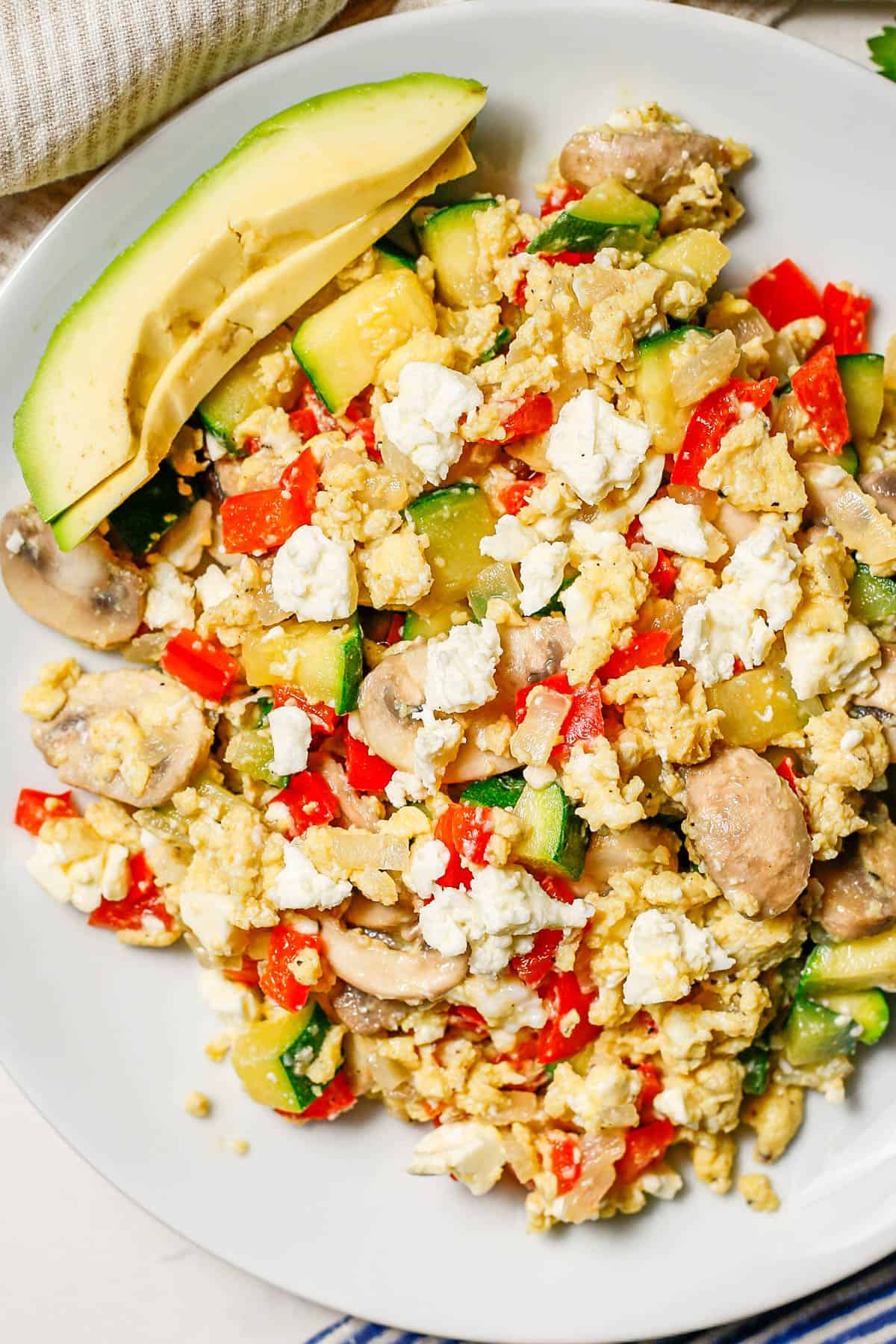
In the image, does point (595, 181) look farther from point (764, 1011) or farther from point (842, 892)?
point (764, 1011)

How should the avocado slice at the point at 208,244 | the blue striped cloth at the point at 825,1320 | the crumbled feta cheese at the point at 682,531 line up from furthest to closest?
the blue striped cloth at the point at 825,1320, the crumbled feta cheese at the point at 682,531, the avocado slice at the point at 208,244

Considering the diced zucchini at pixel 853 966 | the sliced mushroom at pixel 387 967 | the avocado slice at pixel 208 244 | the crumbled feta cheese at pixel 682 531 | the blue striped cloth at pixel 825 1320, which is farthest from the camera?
the blue striped cloth at pixel 825 1320

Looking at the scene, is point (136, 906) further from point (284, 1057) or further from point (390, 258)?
point (390, 258)

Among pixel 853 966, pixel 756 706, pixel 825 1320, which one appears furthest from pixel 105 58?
pixel 825 1320

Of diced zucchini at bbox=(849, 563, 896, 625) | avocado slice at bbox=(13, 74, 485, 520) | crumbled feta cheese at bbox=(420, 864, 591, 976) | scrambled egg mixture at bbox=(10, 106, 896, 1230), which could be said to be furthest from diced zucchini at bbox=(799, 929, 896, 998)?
avocado slice at bbox=(13, 74, 485, 520)

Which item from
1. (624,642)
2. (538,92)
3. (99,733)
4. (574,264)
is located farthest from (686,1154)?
(538,92)

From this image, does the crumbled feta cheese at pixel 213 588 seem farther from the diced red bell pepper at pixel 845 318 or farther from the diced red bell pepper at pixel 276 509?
the diced red bell pepper at pixel 845 318

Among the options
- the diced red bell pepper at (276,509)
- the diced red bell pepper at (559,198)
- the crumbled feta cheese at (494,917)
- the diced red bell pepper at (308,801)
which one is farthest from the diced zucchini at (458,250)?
the crumbled feta cheese at (494,917)
